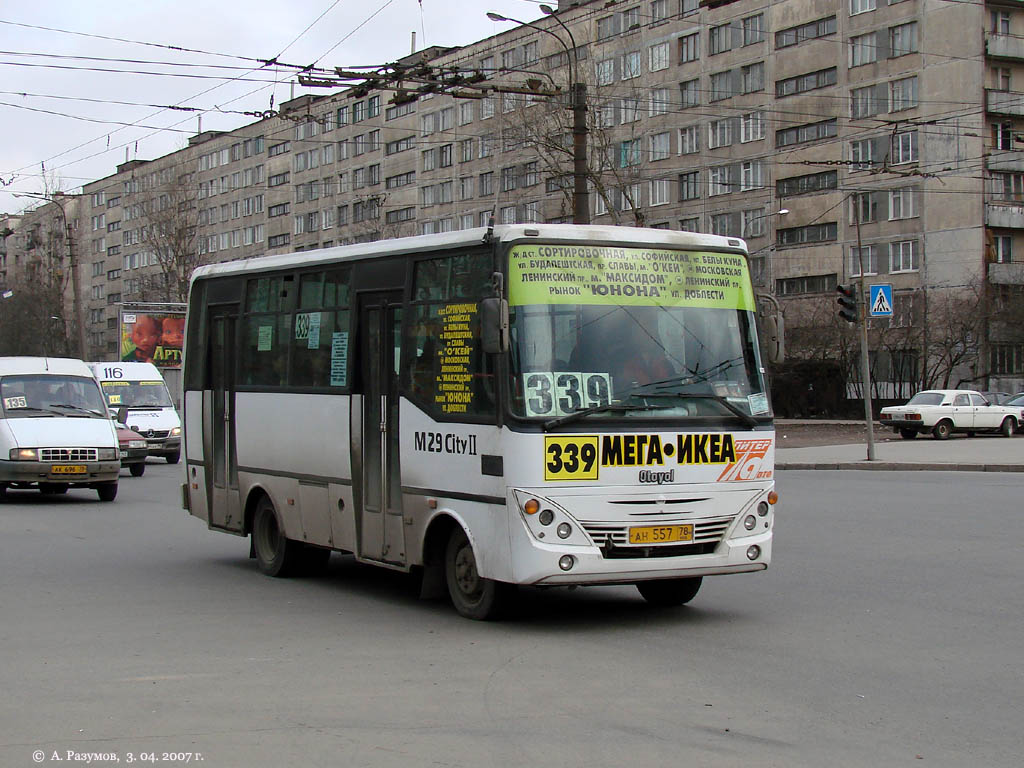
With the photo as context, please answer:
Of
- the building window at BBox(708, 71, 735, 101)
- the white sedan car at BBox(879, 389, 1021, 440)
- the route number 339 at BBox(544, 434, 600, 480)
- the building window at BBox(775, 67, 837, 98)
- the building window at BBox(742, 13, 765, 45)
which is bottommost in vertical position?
the white sedan car at BBox(879, 389, 1021, 440)

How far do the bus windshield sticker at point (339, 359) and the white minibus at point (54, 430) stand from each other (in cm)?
1171

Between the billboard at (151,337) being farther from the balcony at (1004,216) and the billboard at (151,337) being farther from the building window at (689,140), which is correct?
the balcony at (1004,216)

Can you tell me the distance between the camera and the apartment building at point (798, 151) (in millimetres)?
60375

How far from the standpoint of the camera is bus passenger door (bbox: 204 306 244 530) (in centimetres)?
1302

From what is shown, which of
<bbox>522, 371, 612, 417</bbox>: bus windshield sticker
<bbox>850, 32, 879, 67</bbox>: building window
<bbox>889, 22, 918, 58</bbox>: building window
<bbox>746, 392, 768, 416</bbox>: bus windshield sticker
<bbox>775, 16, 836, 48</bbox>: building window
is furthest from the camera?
<bbox>775, 16, 836, 48</bbox>: building window

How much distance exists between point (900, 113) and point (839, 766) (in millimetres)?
60219

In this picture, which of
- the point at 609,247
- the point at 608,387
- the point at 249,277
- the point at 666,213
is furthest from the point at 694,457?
the point at 666,213

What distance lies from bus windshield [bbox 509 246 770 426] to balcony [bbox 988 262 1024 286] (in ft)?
179

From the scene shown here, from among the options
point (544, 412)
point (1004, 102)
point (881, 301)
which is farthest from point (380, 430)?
point (1004, 102)

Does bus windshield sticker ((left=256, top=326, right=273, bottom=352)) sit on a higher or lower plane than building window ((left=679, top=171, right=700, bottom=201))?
lower

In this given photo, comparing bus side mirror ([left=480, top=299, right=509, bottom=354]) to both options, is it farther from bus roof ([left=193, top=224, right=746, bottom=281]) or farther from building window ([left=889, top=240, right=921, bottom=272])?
building window ([left=889, top=240, right=921, bottom=272])

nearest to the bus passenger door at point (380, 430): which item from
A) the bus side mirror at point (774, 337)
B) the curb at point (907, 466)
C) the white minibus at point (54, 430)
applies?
the bus side mirror at point (774, 337)

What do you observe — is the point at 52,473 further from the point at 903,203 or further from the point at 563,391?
the point at 903,203

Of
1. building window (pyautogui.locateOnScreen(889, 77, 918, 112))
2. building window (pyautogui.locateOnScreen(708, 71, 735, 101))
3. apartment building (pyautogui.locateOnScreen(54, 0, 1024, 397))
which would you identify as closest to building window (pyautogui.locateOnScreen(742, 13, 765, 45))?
apartment building (pyautogui.locateOnScreen(54, 0, 1024, 397))
